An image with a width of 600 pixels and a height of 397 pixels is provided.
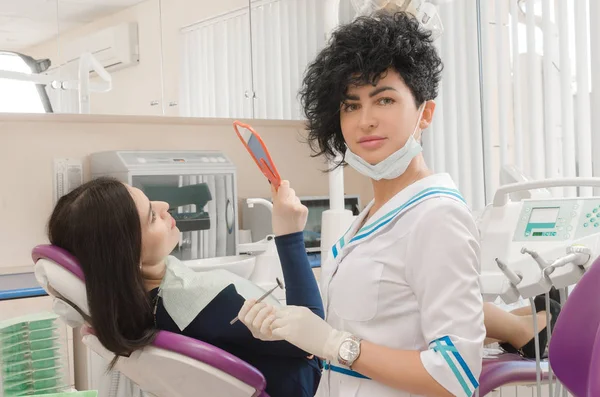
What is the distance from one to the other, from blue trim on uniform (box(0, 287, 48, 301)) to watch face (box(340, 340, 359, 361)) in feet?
5.78

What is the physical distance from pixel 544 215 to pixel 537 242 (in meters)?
0.08

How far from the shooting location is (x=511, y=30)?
2.99 meters

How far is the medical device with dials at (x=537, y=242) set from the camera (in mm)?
1565

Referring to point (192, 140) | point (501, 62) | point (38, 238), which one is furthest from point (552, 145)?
point (38, 238)

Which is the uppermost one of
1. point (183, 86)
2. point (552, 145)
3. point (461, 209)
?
point (183, 86)

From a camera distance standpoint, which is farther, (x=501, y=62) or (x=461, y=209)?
(x=501, y=62)

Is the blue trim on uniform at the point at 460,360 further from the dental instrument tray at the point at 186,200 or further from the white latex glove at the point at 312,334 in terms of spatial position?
the dental instrument tray at the point at 186,200

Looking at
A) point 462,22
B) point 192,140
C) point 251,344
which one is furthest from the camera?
point 192,140

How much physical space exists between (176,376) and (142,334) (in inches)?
4.7

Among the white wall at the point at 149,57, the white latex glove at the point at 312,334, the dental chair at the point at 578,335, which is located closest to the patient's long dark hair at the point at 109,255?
the white latex glove at the point at 312,334

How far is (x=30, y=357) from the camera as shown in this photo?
2043 millimetres

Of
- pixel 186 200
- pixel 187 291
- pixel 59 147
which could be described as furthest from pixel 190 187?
pixel 187 291

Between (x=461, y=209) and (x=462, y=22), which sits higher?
(x=462, y=22)

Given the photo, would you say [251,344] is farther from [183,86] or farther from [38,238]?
[183,86]
